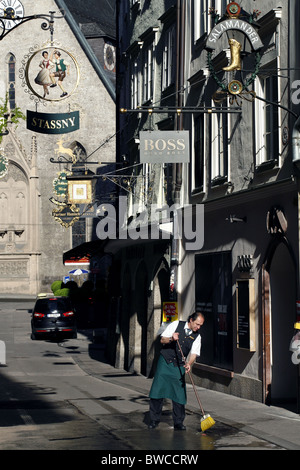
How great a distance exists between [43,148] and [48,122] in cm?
2863

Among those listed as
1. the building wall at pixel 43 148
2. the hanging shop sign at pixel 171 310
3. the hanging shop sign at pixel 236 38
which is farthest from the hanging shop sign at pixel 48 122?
the building wall at pixel 43 148

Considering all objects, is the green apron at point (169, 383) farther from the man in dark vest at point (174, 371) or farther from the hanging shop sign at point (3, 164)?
the hanging shop sign at point (3, 164)

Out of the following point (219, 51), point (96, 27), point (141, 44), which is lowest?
point (219, 51)

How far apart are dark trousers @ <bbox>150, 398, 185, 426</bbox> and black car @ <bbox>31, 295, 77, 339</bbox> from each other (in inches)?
943

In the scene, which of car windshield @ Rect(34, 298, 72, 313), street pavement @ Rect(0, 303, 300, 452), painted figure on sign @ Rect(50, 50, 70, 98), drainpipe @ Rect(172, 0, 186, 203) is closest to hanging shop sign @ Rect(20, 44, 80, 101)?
painted figure on sign @ Rect(50, 50, 70, 98)

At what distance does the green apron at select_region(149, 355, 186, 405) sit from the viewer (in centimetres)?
1279

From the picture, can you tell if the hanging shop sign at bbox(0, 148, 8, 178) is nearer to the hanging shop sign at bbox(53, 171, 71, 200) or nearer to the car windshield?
the hanging shop sign at bbox(53, 171, 71, 200)

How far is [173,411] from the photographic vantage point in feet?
42.3

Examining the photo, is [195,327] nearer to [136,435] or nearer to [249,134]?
[136,435]

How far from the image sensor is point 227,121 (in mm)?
19078

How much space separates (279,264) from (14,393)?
21.7 feet

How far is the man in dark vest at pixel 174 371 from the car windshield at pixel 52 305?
24476 mm

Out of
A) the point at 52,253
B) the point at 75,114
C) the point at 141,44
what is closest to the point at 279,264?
the point at 141,44

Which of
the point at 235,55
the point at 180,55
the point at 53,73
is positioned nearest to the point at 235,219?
the point at 235,55
